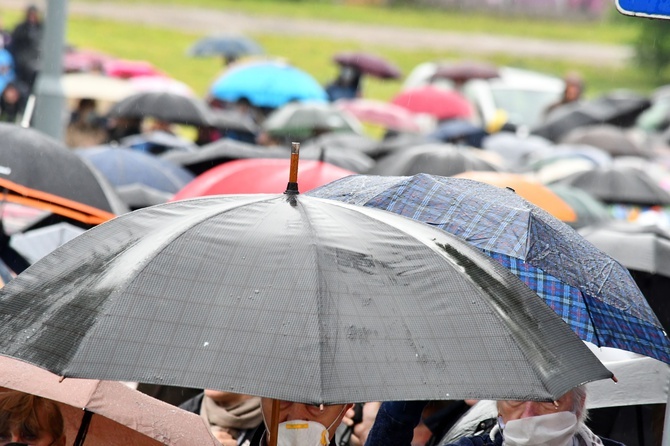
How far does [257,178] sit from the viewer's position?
6.68 meters

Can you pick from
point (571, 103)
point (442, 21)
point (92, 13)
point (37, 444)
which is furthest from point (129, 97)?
point (442, 21)

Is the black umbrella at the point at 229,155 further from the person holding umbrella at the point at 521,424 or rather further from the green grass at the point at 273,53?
the green grass at the point at 273,53

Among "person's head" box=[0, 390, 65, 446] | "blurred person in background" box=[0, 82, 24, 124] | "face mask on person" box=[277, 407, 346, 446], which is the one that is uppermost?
"face mask on person" box=[277, 407, 346, 446]

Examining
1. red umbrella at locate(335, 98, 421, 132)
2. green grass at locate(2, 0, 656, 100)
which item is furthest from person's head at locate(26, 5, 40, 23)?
green grass at locate(2, 0, 656, 100)

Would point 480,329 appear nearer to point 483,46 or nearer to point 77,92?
point 77,92

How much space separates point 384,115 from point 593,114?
12.2ft

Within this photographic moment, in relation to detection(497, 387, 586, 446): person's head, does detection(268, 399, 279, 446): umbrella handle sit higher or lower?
lower

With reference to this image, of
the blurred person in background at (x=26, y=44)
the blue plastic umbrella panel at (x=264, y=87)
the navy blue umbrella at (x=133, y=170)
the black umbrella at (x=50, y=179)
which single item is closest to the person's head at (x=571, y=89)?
the blue plastic umbrella panel at (x=264, y=87)

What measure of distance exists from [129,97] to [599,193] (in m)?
5.69

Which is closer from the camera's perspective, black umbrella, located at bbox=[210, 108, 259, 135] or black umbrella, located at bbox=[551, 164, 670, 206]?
black umbrella, located at bbox=[551, 164, 670, 206]

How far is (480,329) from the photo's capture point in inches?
124

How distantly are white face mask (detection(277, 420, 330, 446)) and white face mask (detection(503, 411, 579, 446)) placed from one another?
1.90 feet

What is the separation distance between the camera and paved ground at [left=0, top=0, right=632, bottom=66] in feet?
121

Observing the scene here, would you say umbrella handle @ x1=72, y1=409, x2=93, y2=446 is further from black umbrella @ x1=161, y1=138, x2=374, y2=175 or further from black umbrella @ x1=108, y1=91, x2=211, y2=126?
black umbrella @ x1=108, y1=91, x2=211, y2=126
